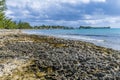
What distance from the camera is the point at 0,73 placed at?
50.6ft

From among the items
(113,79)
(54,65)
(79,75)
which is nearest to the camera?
(113,79)

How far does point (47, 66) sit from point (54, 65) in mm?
484

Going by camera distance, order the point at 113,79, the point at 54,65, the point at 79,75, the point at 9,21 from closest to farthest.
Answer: the point at 113,79 → the point at 79,75 → the point at 54,65 → the point at 9,21

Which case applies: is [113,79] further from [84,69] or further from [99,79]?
[84,69]

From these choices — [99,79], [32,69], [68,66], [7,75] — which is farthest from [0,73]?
[99,79]

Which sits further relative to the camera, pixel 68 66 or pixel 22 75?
pixel 68 66

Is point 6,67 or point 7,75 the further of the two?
point 6,67

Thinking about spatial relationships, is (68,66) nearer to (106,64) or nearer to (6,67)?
(106,64)

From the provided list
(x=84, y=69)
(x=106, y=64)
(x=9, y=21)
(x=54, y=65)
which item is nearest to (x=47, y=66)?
(x=54, y=65)

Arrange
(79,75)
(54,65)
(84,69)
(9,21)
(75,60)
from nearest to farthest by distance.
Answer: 1. (79,75)
2. (84,69)
3. (54,65)
4. (75,60)
5. (9,21)

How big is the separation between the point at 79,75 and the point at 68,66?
219cm

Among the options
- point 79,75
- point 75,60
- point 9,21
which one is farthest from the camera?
point 9,21

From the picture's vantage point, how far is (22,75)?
15.3 metres

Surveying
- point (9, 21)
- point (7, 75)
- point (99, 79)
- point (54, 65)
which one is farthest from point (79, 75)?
point (9, 21)
